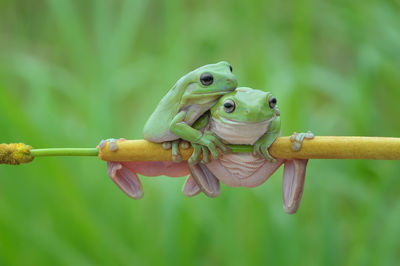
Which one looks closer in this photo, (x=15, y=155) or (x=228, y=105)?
(x=15, y=155)

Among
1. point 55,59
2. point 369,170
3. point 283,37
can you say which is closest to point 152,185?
point 369,170

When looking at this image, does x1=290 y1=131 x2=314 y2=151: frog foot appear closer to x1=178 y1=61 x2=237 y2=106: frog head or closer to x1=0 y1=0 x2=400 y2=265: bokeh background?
x1=178 y1=61 x2=237 y2=106: frog head

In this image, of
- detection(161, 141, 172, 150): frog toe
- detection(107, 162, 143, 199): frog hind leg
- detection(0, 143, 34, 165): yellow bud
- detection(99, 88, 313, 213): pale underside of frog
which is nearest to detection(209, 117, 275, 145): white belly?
detection(99, 88, 313, 213): pale underside of frog

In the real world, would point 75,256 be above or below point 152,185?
below

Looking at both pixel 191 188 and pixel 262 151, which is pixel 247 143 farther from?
pixel 191 188

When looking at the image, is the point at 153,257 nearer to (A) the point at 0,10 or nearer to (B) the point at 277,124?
(B) the point at 277,124

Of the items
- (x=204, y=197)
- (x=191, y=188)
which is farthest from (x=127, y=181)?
(x=204, y=197)
